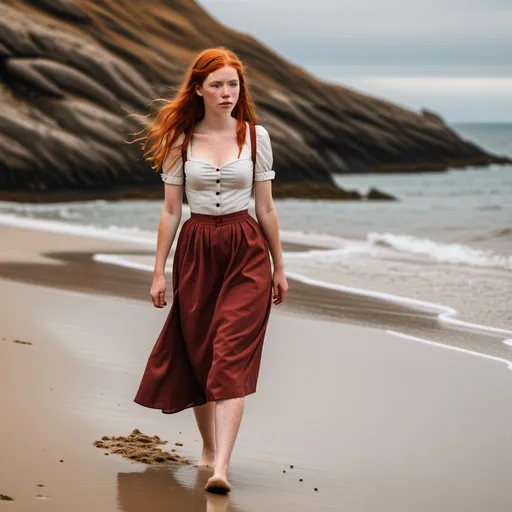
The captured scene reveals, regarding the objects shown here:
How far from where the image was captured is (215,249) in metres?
5.12

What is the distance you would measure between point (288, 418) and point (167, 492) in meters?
1.37

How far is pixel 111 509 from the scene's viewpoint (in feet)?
14.8

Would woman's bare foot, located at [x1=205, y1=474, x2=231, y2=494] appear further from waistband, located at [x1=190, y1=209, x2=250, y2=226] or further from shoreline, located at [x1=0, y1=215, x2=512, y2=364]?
shoreline, located at [x1=0, y1=215, x2=512, y2=364]

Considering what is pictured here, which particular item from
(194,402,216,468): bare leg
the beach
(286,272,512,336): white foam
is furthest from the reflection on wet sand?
(286,272,512,336): white foam

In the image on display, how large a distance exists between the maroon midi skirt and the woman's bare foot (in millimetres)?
330

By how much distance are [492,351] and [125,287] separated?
4123 mm

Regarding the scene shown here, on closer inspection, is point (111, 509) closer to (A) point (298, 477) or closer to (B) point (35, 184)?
(A) point (298, 477)

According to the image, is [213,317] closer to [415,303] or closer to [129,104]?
[415,303]

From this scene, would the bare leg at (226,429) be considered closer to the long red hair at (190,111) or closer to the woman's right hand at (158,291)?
the woman's right hand at (158,291)

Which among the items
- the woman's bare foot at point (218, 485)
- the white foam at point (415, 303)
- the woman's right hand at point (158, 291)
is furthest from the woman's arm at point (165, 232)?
the white foam at point (415, 303)

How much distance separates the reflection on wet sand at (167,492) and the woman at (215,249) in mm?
171

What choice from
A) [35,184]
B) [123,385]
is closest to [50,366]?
[123,385]

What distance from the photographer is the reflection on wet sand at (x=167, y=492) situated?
4.60 metres

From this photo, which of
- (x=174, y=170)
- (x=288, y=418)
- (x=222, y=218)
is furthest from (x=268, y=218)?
(x=288, y=418)
